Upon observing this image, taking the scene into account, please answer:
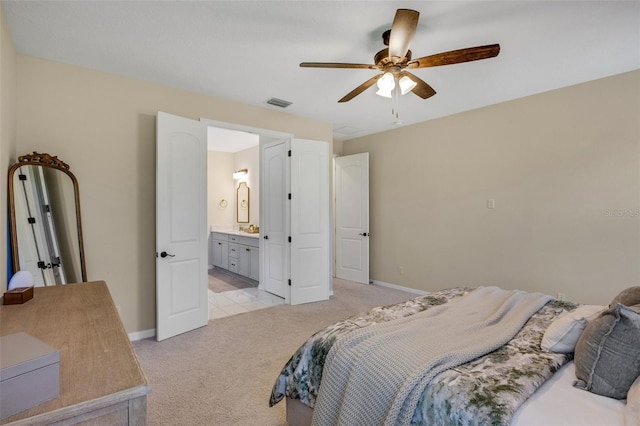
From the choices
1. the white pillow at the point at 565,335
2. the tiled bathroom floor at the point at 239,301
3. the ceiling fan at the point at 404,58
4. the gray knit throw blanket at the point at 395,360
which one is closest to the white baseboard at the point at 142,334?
the tiled bathroom floor at the point at 239,301

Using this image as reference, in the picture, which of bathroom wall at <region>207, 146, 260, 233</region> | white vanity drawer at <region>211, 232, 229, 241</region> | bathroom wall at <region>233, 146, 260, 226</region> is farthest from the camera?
bathroom wall at <region>207, 146, 260, 233</region>

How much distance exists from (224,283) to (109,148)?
10.1ft

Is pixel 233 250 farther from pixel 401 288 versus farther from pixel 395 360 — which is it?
pixel 395 360

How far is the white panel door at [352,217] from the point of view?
5402 millimetres

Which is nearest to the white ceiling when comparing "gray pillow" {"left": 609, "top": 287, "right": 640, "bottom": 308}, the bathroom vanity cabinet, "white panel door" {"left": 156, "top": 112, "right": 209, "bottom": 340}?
"white panel door" {"left": 156, "top": 112, "right": 209, "bottom": 340}

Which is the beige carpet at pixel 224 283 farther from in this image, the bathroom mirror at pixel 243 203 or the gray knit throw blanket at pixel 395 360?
the gray knit throw blanket at pixel 395 360

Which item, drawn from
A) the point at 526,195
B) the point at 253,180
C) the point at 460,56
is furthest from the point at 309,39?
the point at 253,180

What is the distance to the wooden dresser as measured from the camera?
30.0 inches

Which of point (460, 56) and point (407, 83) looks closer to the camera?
point (460, 56)

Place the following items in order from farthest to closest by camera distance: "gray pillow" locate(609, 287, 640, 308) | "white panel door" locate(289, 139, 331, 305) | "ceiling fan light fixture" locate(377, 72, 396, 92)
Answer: "white panel door" locate(289, 139, 331, 305) → "ceiling fan light fixture" locate(377, 72, 396, 92) → "gray pillow" locate(609, 287, 640, 308)

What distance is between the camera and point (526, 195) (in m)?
3.68

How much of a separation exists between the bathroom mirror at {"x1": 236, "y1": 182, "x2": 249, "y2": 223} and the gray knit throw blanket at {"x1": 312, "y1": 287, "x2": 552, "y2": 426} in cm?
536

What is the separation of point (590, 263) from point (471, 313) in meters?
2.27

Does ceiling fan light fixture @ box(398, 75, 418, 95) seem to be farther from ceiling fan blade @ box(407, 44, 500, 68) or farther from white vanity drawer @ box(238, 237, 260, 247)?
white vanity drawer @ box(238, 237, 260, 247)
